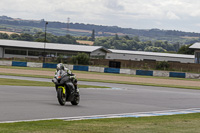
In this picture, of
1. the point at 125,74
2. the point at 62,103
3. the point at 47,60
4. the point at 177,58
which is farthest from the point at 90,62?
the point at 62,103

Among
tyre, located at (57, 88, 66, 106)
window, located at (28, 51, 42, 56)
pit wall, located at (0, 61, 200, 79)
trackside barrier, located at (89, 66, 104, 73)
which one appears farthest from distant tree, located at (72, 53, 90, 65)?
tyre, located at (57, 88, 66, 106)

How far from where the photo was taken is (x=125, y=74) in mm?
61438

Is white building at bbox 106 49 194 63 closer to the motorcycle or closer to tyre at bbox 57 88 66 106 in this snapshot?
the motorcycle

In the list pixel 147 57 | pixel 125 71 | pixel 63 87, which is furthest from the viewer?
pixel 147 57

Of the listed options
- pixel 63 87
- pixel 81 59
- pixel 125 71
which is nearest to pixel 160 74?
pixel 125 71

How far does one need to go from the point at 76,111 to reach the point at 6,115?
10.2ft

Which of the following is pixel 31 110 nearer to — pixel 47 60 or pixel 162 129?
pixel 162 129

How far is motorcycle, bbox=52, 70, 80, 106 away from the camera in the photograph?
16.0 meters

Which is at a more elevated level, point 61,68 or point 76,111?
point 61,68

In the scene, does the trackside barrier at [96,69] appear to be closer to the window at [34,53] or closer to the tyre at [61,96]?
the window at [34,53]

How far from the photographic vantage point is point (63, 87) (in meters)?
16.1

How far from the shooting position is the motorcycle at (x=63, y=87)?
16.0 meters

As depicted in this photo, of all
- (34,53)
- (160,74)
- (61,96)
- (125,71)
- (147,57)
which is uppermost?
(147,57)

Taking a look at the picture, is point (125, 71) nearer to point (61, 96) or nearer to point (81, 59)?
point (81, 59)
